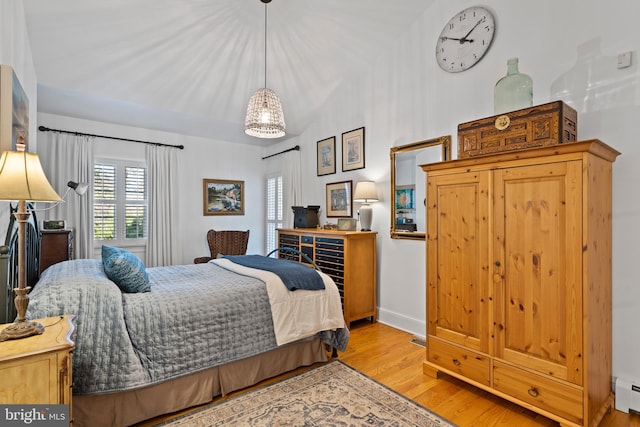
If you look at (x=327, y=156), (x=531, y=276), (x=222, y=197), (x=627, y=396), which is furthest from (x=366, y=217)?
(x=222, y=197)

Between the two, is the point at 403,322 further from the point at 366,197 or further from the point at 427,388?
the point at 366,197

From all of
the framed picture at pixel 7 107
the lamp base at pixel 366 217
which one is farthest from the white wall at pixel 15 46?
the lamp base at pixel 366 217

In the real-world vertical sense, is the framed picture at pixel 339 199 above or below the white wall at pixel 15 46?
below

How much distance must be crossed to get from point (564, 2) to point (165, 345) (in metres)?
3.74

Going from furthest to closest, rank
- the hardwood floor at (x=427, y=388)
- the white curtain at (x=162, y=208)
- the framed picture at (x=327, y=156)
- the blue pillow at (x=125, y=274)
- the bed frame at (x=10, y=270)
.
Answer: the white curtain at (x=162, y=208), the framed picture at (x=327, y=156), the blue pillow at (x=125, y=274), the hardwood floor at (x=427, y=388), the bed frame at (x=10, y=270)

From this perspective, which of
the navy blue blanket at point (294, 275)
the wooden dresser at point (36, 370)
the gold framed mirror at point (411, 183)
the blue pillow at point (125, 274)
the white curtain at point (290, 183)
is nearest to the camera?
the wooden dresser at point (36, 370)

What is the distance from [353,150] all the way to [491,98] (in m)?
1.77

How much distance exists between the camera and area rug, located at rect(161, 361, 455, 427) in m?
1.96

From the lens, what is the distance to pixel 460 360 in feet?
7.71

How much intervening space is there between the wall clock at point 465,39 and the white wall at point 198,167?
3.84m

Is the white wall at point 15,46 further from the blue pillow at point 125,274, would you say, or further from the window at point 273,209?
the window at point 273,209

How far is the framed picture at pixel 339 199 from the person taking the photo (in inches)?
169

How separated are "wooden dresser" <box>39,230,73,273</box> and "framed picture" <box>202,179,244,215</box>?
226 centimetres

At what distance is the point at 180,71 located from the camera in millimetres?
3771
